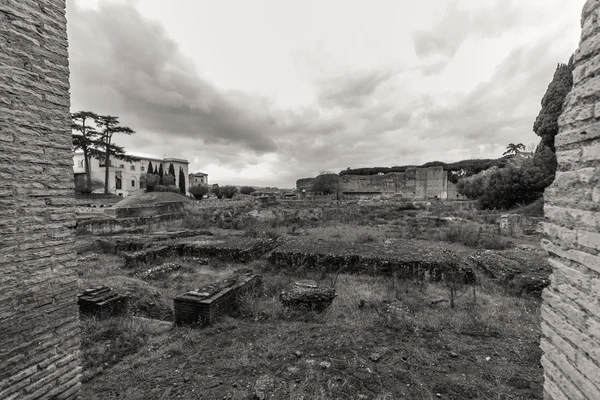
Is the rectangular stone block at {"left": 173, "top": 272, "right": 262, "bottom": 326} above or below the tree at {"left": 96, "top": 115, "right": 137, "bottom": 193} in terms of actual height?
below

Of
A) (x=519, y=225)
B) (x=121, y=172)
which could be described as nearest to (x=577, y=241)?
(x=519, y=225)

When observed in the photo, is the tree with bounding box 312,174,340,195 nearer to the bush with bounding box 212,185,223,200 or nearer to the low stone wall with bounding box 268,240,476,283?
the bush with bounding box 212,185,223,200

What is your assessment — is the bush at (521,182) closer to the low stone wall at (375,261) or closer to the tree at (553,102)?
the tree at (553,102)

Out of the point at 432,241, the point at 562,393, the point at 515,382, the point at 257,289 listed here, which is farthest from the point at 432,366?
the point at 432,241

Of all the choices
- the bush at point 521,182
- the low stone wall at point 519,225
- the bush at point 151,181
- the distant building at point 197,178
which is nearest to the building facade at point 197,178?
the distant building at point 197,178

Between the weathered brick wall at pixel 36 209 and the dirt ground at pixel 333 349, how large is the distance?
0.68m

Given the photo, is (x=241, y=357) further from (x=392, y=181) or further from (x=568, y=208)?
(x=392, y=181)

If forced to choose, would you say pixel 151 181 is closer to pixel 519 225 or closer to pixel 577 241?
pixel 519 225

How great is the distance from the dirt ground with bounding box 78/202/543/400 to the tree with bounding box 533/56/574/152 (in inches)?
677

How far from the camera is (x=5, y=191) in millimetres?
2225

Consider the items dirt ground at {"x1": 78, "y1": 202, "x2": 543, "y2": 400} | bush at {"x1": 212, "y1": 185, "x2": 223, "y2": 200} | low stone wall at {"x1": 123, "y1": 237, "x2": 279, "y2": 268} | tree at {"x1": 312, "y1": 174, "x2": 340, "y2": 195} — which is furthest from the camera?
tree at {"x1": 312, "y1": 174, "x2": 340, "y2": 195}

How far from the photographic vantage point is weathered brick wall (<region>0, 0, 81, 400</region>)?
2.24m

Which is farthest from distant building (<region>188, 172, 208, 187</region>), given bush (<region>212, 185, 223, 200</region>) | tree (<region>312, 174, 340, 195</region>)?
tree (<region>312, 174, 340, 195</region>)

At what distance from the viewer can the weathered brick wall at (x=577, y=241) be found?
1660mm
